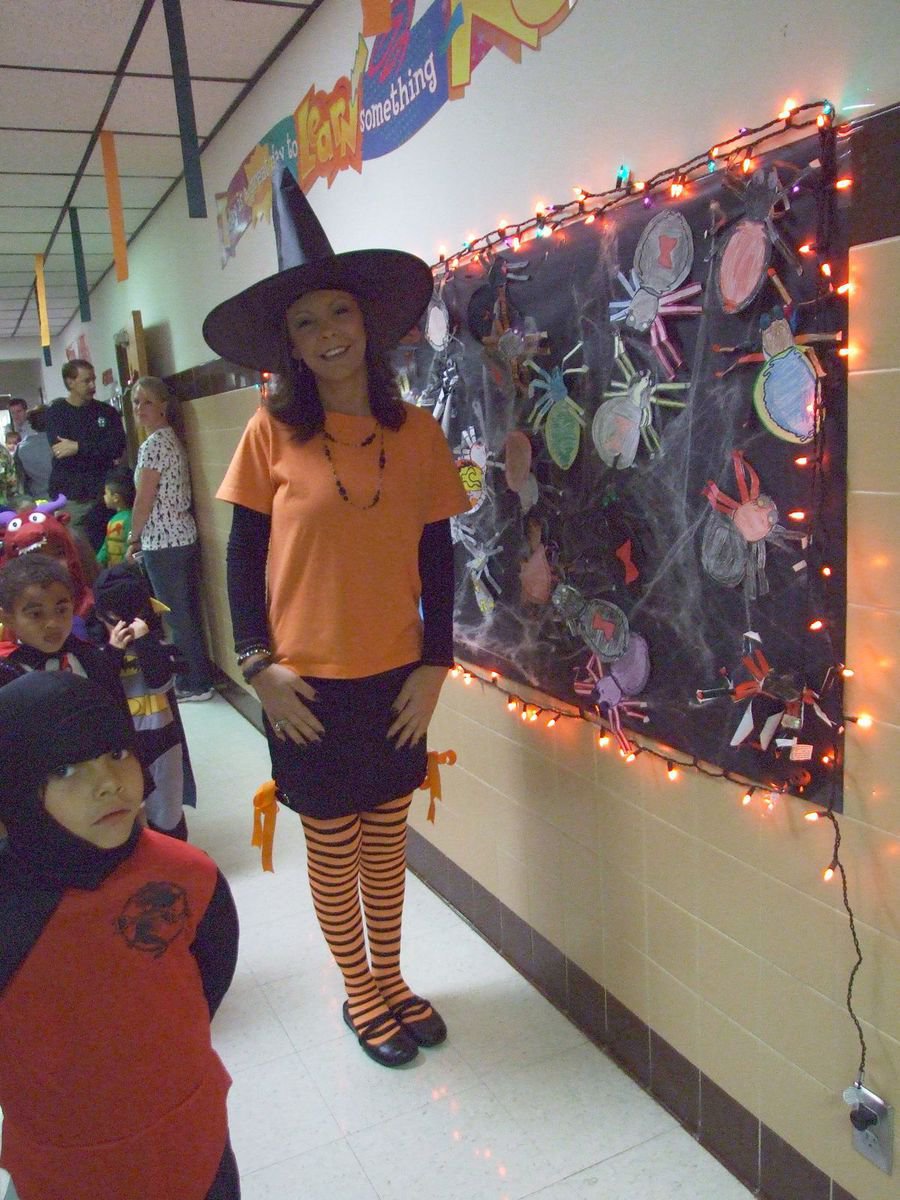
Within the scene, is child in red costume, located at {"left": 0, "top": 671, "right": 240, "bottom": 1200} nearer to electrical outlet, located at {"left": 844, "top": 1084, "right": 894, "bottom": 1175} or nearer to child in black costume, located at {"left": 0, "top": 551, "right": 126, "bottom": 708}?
child in black costume, located at {"left": 0, "top": 551, "right": 126, "bottom": 708}

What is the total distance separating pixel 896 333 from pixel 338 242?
1900 millimetres

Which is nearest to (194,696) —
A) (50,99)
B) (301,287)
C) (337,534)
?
(50,99)

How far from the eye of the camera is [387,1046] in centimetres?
188

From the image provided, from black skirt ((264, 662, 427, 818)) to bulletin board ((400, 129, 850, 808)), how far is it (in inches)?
13.2

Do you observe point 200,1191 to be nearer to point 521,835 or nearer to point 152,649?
point 521,835

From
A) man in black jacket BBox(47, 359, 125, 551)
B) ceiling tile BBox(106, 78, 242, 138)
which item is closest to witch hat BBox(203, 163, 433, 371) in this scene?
ceiling tile BBox(106, 78, 242, 138)

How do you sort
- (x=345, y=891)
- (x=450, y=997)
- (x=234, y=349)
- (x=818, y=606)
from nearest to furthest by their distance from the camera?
(x=818, y=606)
(x=234, y=349)
(x=345, y=891)
(x=450, y=997)

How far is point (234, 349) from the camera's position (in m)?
1.72

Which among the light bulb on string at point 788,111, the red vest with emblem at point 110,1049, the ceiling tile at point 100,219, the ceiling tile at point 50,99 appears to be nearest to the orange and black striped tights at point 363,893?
the red vest with emblem at point 110,1049

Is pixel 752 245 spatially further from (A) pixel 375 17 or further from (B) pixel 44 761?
(A) pixel 375 17

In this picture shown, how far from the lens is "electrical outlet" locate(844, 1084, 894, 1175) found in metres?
1.25

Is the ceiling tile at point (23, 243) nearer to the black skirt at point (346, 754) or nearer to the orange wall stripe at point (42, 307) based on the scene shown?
the orange wall stripe at point (42, 307)

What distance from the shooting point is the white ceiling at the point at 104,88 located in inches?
99.9

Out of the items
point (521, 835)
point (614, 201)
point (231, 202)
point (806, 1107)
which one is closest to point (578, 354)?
point (614, 201)
